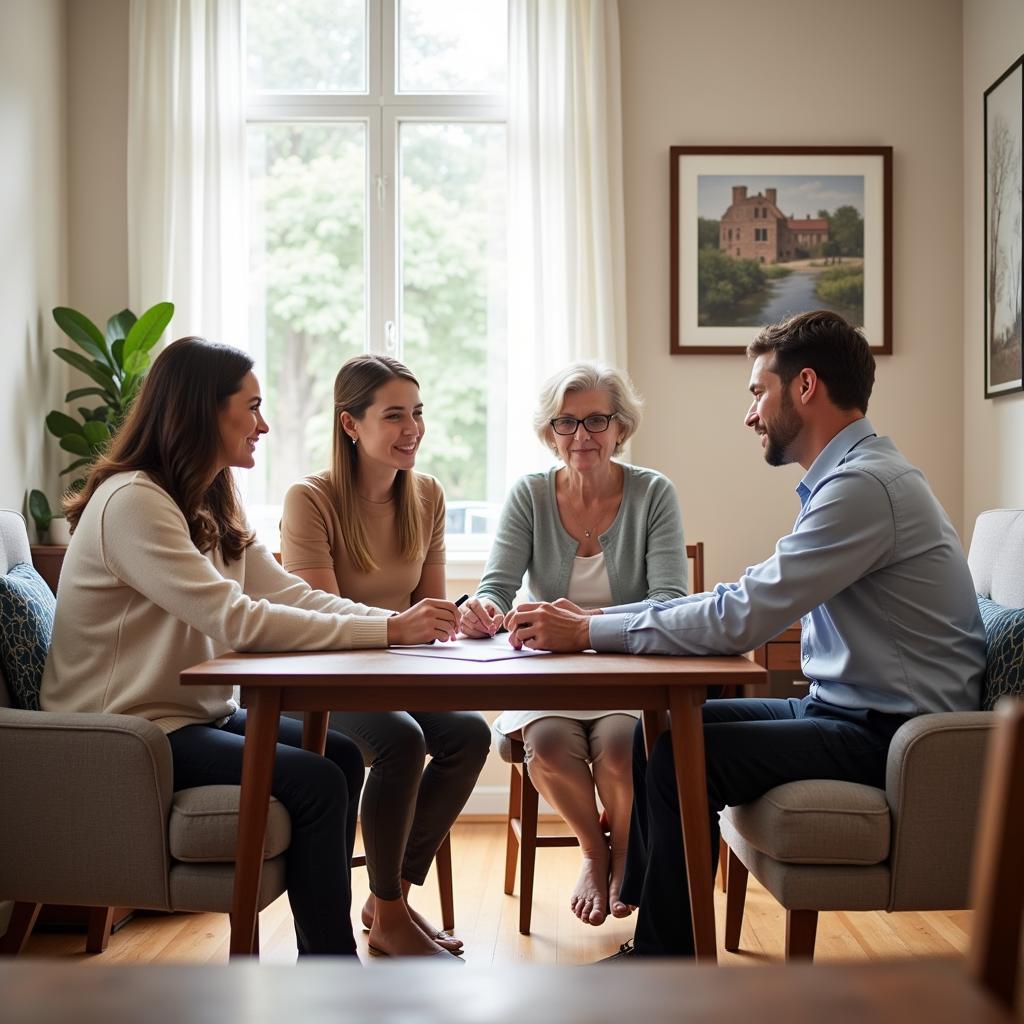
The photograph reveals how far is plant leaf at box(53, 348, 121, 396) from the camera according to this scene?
362 cm

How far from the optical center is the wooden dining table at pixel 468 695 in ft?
5.89

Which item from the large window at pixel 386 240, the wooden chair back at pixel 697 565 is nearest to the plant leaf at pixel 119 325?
the large window at pixel 386 240

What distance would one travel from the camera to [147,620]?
2.08 m

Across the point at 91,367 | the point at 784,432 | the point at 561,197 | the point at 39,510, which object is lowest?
the point at 39,510

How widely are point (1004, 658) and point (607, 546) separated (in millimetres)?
1038

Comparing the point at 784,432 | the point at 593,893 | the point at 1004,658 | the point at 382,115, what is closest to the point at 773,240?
the point at 382,115

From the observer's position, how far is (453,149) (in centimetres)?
414

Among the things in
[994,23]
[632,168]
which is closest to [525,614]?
[632,168]

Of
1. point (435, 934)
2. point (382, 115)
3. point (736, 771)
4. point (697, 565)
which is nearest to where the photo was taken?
point (736, 771)

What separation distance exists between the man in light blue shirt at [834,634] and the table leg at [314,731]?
50 cm

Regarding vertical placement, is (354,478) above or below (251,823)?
above

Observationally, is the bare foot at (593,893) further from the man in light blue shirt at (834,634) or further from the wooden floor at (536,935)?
the man in light blue shirt at (834,634)

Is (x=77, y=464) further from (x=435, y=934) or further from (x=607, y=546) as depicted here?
(x=435, y=934)

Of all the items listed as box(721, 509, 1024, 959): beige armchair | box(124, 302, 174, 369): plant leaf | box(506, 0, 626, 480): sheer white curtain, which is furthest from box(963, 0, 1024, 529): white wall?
box(124, 302, 174, 369): plant leaf
